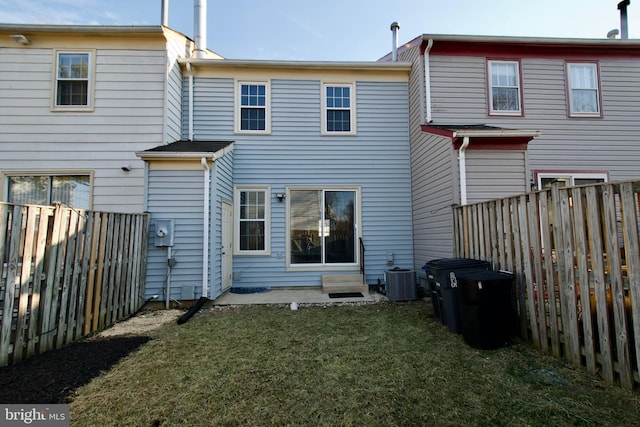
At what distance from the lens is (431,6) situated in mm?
8312

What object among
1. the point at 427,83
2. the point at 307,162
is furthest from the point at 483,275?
the point at 427,83

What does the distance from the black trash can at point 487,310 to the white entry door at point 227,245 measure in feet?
16.7

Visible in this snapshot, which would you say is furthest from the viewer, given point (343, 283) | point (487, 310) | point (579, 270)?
point (343, 283)

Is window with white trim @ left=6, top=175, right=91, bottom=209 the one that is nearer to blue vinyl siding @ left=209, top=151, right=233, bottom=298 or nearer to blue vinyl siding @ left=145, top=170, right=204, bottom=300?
blue vinyl siding @ left=145, top=170, right=204, bottom=300

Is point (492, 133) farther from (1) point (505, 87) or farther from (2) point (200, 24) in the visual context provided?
(2) point (200, 24)

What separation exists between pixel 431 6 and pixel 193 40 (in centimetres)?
674

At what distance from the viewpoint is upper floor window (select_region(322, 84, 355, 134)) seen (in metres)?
8.06

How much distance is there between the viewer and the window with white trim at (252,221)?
297 inches

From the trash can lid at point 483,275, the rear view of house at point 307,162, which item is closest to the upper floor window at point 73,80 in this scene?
the rear view of house at point 307,162

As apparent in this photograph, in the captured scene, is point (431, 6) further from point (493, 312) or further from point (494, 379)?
point (494, 379)

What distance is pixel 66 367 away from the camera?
10.6ft

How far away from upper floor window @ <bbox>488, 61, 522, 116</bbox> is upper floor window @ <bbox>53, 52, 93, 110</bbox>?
32.5 feet

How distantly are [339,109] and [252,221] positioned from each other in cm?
385

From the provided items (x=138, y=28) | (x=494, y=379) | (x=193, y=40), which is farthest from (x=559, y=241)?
(x=193, y=40)
